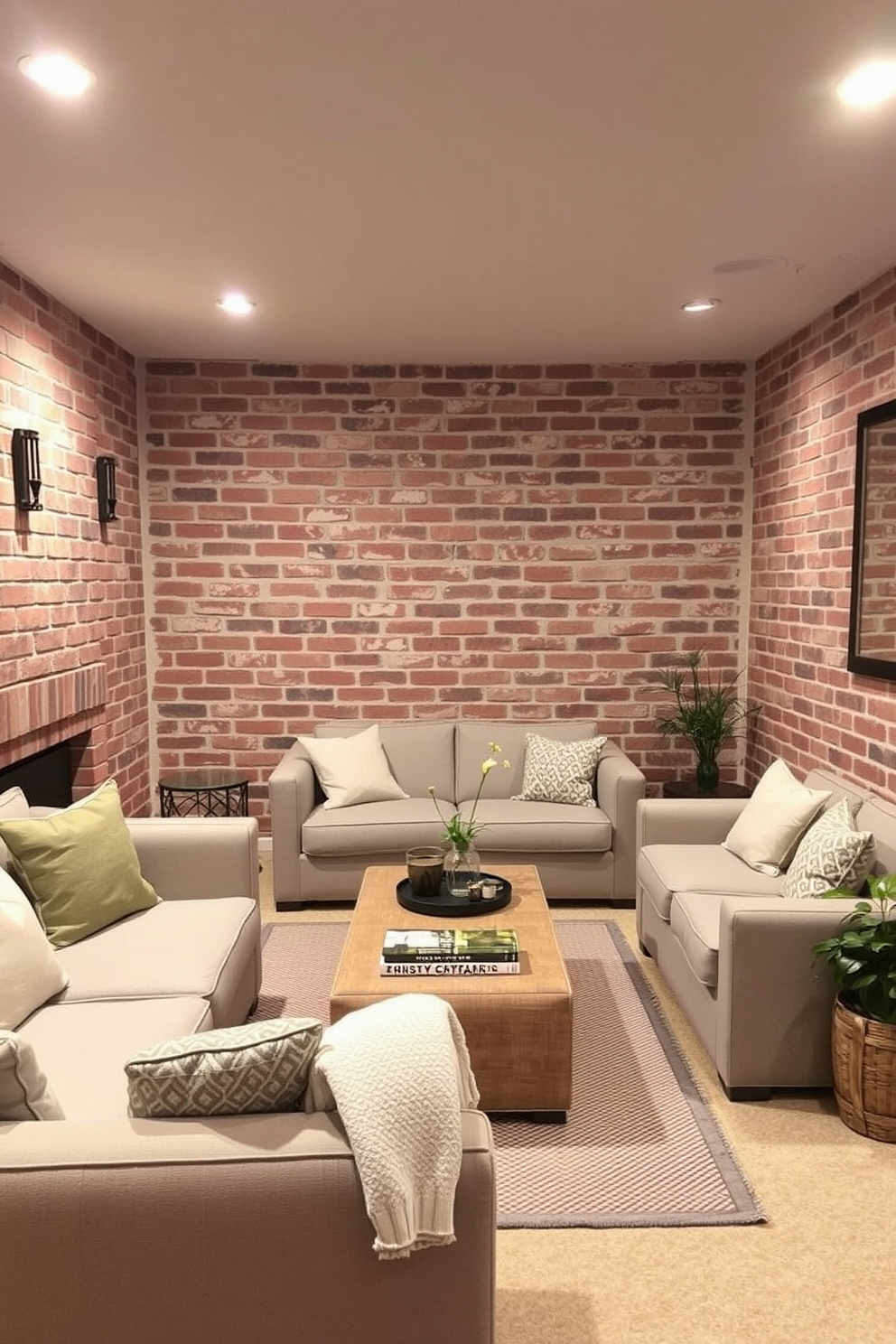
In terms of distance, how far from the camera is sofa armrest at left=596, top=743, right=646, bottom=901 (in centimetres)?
427

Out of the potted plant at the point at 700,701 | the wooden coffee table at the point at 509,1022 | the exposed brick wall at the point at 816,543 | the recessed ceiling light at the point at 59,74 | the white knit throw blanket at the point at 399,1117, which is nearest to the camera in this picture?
the white knit throw blanket at the point at 399,1117

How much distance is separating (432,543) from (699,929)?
2702 mm

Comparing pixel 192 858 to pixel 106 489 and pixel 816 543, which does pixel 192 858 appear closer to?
pixel 106 489

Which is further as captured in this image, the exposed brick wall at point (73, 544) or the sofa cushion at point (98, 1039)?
the exposed brick wall at point (73, 544)

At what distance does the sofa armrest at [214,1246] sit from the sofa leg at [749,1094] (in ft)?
4.96

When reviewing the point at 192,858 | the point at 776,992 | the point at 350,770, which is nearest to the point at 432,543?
the point at 350,770

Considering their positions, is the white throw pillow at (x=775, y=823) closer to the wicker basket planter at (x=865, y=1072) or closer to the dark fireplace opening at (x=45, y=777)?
the wicker basket planter at (x=865, y=1072)

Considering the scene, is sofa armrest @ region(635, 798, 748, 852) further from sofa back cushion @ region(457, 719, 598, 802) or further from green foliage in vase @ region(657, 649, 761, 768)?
green foliage in vase @ region(657, 649, 761, 768)

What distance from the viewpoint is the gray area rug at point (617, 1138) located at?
7.45 feet

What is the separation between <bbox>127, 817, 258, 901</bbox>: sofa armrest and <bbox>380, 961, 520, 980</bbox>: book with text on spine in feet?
2.48

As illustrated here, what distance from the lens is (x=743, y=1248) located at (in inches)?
84.2

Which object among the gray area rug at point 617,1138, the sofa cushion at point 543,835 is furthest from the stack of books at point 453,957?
the sofa cushion at point 543,835

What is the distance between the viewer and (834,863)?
2.93 metres

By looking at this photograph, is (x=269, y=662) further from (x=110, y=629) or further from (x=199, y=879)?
(x=199, y=879)
